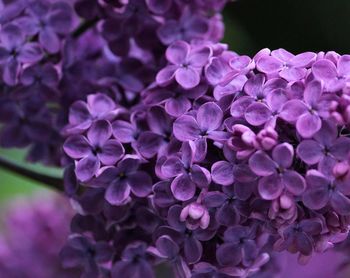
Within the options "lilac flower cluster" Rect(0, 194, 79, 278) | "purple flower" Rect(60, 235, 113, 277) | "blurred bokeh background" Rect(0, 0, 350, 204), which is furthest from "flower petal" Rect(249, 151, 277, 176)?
"blurred bokeh background" Rect(0, 0, 350, 204)

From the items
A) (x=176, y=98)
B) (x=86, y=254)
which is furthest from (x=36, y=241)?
(x=176, y=98)

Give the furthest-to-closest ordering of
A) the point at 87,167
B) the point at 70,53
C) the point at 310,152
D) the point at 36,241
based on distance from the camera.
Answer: the point at 36,241
the point at 70,53
the point at 87,167
the point at 310,152

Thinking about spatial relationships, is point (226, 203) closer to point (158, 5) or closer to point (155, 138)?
point (155, 138)

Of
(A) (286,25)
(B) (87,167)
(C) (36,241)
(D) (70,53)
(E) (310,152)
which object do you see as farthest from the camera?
(A) (286,25)

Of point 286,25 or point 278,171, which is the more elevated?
point 278,171

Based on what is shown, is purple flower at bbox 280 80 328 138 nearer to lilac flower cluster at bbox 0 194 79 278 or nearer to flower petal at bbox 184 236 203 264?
flower petal at bbox 184 236 203 264

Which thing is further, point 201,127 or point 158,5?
point 158,5

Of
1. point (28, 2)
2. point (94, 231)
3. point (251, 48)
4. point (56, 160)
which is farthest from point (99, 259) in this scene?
point (251, 48)
